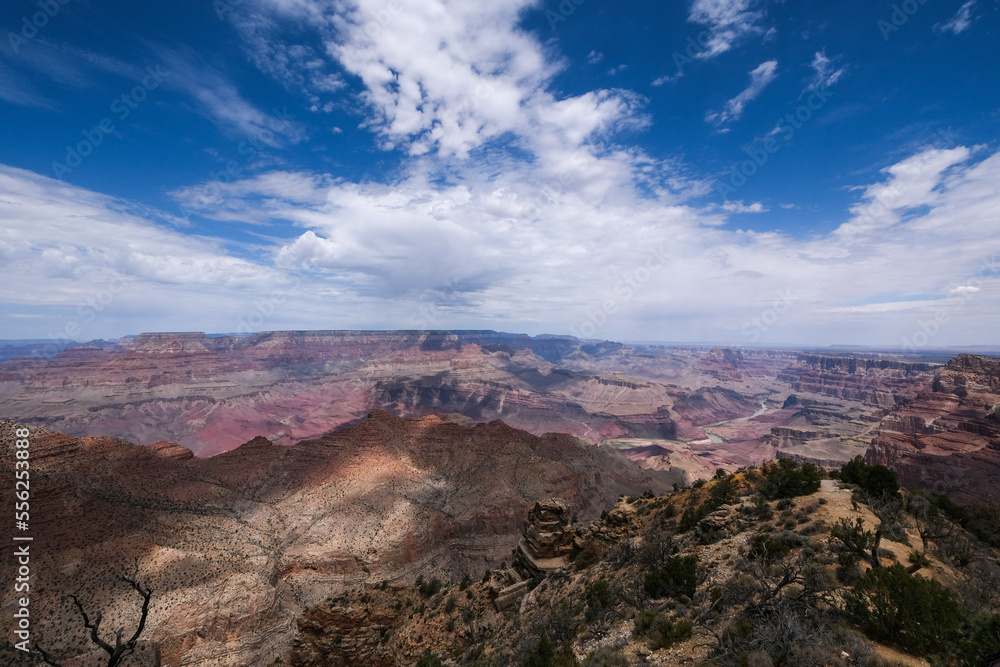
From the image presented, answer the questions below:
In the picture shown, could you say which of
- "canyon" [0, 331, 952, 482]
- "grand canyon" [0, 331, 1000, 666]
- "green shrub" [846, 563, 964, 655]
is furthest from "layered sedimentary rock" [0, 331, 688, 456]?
"green shrub" [846, 563, 964, 655]

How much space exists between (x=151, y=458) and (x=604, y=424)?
130 meters

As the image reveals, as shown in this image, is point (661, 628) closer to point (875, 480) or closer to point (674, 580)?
point (674, 580)

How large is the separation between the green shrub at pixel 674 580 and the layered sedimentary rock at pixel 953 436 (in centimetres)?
3960

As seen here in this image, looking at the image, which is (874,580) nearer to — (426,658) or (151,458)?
(426,658)

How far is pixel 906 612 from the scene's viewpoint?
23.4 feet

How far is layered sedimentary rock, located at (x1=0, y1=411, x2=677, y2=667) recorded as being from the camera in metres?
27.4

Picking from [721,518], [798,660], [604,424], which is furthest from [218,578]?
[604,424]

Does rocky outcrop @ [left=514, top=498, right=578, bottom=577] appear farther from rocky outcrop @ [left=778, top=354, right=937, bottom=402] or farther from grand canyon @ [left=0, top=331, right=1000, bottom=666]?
rocky outcrop @ [left=778, top=354, right=937, bottom=402]

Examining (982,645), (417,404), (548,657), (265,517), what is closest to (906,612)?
(982,645)

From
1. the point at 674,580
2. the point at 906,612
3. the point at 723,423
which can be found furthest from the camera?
the point at 723,423

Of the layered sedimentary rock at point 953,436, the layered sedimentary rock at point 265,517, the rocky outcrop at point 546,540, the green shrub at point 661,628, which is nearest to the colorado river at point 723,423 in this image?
the layered sedimentary rock at point 953,436

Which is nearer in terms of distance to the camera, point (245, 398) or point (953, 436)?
point (953, 436)

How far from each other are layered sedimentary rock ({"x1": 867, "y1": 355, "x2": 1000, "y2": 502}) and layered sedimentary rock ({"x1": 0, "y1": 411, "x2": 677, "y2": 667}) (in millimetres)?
36879

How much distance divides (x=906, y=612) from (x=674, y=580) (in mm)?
5654
